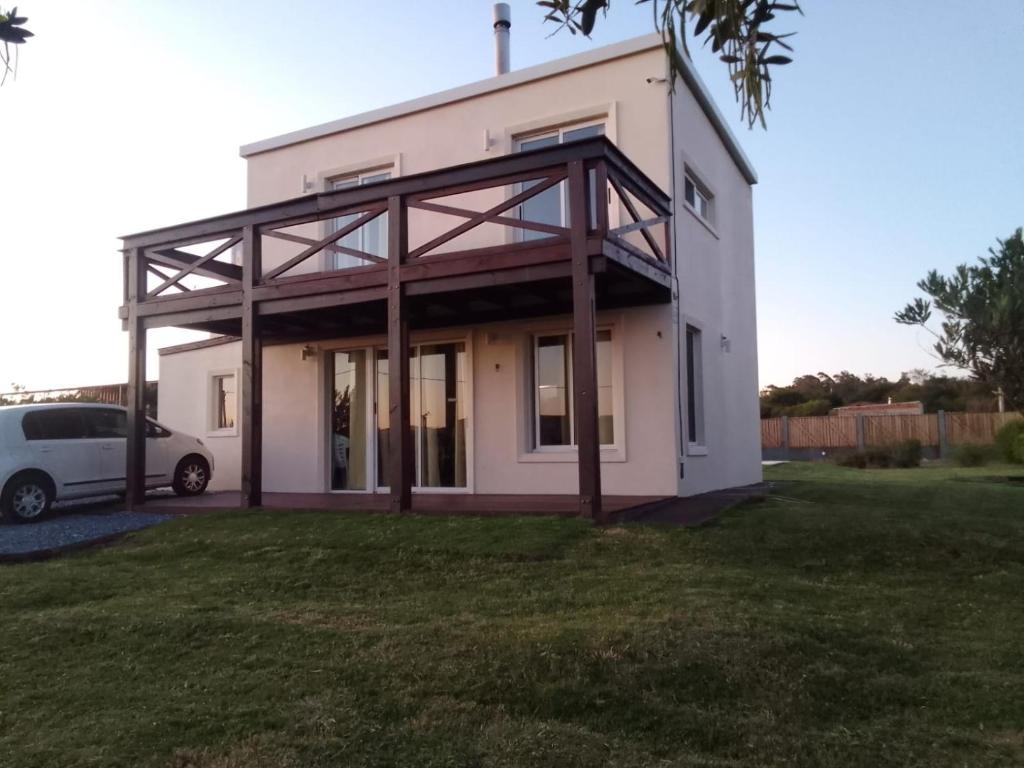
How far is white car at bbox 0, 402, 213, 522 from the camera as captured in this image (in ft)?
32.0

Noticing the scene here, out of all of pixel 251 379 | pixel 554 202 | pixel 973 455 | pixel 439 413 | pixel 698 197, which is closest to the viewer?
pixel 251 379

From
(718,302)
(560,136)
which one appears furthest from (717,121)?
(560,136)

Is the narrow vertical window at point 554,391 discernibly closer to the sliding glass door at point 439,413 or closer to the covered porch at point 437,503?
the covered porch at point 437,503

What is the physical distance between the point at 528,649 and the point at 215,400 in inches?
440

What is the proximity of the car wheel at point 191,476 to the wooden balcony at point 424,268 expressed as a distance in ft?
4.86

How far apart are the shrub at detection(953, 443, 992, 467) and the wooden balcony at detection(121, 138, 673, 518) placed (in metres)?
17.0

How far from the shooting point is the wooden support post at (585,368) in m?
7.66

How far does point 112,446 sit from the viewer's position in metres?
11.0

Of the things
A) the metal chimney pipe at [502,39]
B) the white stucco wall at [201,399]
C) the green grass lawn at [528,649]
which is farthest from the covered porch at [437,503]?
the metal chimney pipe at [502,39]

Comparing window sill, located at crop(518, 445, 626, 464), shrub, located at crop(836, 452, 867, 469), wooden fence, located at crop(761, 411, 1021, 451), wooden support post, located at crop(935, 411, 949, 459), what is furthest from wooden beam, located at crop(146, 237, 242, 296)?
wooden support post, located at crop(935, 411, 949, 459)

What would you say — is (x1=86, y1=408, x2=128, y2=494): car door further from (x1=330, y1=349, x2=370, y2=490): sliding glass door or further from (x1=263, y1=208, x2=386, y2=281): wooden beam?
(x1=263, y1=208, x2=386, y2=281): wooden beam

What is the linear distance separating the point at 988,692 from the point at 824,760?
3.90 feet

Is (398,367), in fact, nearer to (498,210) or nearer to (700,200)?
(498,210)

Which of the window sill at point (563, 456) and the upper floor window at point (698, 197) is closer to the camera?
the window sill at point (563, 456)
